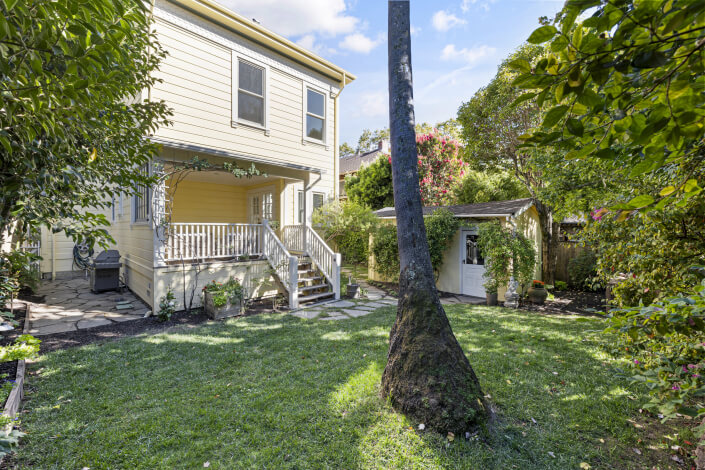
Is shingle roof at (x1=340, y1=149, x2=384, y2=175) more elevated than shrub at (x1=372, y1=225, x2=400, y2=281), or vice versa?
shingle roof at (x1=340, y1=149, x2=384, y2=175)

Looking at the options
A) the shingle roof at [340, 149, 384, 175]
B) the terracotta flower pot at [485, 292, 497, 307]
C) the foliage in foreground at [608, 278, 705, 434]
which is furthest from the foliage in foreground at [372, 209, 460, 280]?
the shingle roof at [340, 149, 384, 175]

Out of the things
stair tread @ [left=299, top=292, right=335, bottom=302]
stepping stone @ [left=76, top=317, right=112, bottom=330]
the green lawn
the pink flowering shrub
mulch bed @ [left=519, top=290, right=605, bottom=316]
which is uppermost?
the pink flowering shrub

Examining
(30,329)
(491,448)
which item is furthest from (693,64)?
(30,329)

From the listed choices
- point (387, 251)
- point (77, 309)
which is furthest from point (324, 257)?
point (77, 309)

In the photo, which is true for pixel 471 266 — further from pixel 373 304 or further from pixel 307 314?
pixel 307 314

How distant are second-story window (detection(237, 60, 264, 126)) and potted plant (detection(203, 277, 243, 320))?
472 centimetres

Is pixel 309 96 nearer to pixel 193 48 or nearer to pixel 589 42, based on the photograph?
pixel 193 48

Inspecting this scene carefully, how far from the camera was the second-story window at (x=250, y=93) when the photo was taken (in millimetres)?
8516

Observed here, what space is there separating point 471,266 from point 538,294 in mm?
1894

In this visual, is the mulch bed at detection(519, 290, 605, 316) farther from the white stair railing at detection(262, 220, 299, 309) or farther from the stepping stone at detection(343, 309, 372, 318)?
the white stair railing at detection(262, 220, 299, 309)

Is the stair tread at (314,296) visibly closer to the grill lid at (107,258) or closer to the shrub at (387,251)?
the shrub at (387,251)

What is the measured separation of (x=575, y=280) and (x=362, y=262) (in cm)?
908

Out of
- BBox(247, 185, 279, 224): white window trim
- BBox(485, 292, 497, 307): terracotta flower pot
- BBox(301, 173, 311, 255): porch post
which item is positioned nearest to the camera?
BBox(485, 292, 497, 307): terracotta flower pot

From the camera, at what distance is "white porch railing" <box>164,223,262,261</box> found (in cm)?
676
